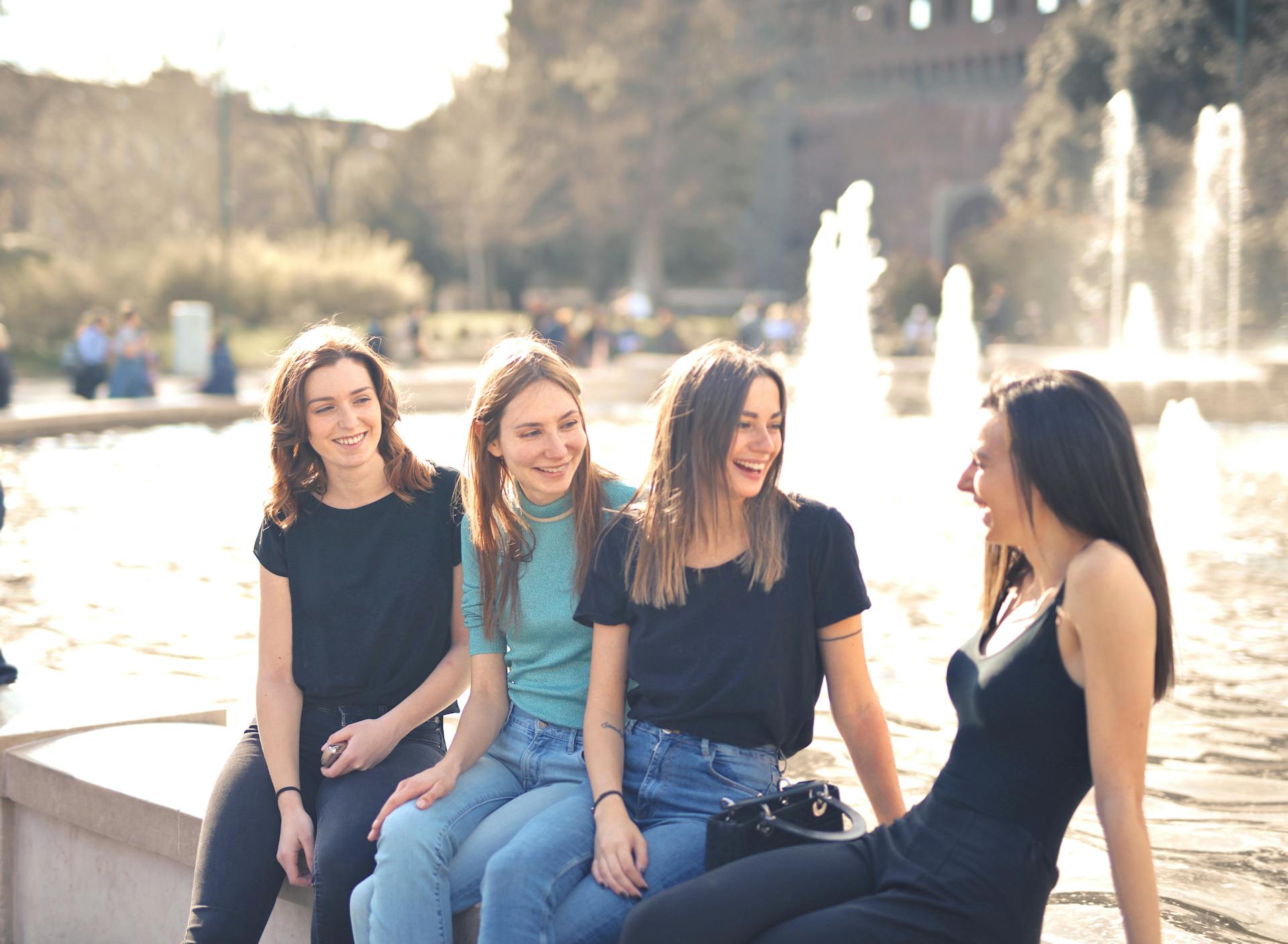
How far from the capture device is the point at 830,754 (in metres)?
4.79

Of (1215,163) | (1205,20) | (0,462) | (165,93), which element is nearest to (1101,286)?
(1215,163)

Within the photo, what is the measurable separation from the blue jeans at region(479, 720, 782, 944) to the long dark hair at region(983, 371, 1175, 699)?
0.75 metres

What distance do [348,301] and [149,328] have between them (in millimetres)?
4249

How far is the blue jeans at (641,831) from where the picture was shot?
239 centimetres

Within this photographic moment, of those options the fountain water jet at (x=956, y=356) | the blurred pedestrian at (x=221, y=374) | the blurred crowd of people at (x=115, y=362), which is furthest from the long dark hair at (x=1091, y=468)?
the blurred pedestrian at (x=221, y=374)

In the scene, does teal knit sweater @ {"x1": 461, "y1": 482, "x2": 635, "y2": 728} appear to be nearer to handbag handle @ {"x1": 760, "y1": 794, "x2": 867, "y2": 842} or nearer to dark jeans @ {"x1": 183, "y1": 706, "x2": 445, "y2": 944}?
dark jeans @ {"x1": 183, "y1": 706, "x2": 445, "y2": 944}

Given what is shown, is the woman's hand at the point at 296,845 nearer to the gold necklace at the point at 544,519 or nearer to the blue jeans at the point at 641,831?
the blue jeans at the point at 641,831

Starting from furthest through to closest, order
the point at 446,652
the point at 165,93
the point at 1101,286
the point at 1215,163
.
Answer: the point at 165,93
the point at 1101,286
the point at 1215,163
the point at 446,652

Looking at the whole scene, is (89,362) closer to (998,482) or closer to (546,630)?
(546,630)

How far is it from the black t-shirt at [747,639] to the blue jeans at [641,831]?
44 millimetres

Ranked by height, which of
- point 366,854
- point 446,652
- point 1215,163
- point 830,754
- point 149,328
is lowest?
point 830,754

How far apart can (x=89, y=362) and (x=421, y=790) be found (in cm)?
1673

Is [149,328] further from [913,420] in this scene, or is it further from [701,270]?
[701,270]

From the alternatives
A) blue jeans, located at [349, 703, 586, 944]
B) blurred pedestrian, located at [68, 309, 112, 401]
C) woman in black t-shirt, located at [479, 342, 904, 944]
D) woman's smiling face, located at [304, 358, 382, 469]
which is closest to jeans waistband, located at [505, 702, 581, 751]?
blue jeans, located at [349, 703, 586, 944]
